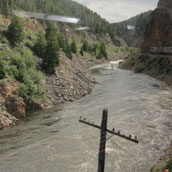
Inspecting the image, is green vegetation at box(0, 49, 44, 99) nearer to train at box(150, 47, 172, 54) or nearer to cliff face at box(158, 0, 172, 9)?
train at box(150, 47, 172, 54)

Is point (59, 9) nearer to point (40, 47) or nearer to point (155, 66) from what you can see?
point (155, 66)

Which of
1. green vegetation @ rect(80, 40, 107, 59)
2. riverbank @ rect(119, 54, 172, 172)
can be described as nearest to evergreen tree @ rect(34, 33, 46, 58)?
riverbank @ rect(119, 54, 172, 172)

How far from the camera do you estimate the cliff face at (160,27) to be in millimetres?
72375

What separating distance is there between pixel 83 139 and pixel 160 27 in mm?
67103

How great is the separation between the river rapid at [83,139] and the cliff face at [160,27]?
155 feet

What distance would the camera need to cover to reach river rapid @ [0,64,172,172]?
16.0m

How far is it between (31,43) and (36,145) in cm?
2734

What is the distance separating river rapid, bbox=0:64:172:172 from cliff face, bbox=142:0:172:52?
155ft

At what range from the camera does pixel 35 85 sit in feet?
95.1

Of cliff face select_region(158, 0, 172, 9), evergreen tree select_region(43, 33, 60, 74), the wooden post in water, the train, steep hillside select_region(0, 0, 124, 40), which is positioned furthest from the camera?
steep hillside select_region(0, 0, 124, 40)

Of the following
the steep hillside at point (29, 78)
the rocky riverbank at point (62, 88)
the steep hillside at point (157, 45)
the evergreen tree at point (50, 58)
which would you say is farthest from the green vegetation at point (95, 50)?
the evergreen tree at point (50, 58)

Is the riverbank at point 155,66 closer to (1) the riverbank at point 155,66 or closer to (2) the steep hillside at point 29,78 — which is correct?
(1) the riverbank at point 155,66

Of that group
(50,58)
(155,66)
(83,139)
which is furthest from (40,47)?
(155,66)

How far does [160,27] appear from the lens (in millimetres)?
75500
